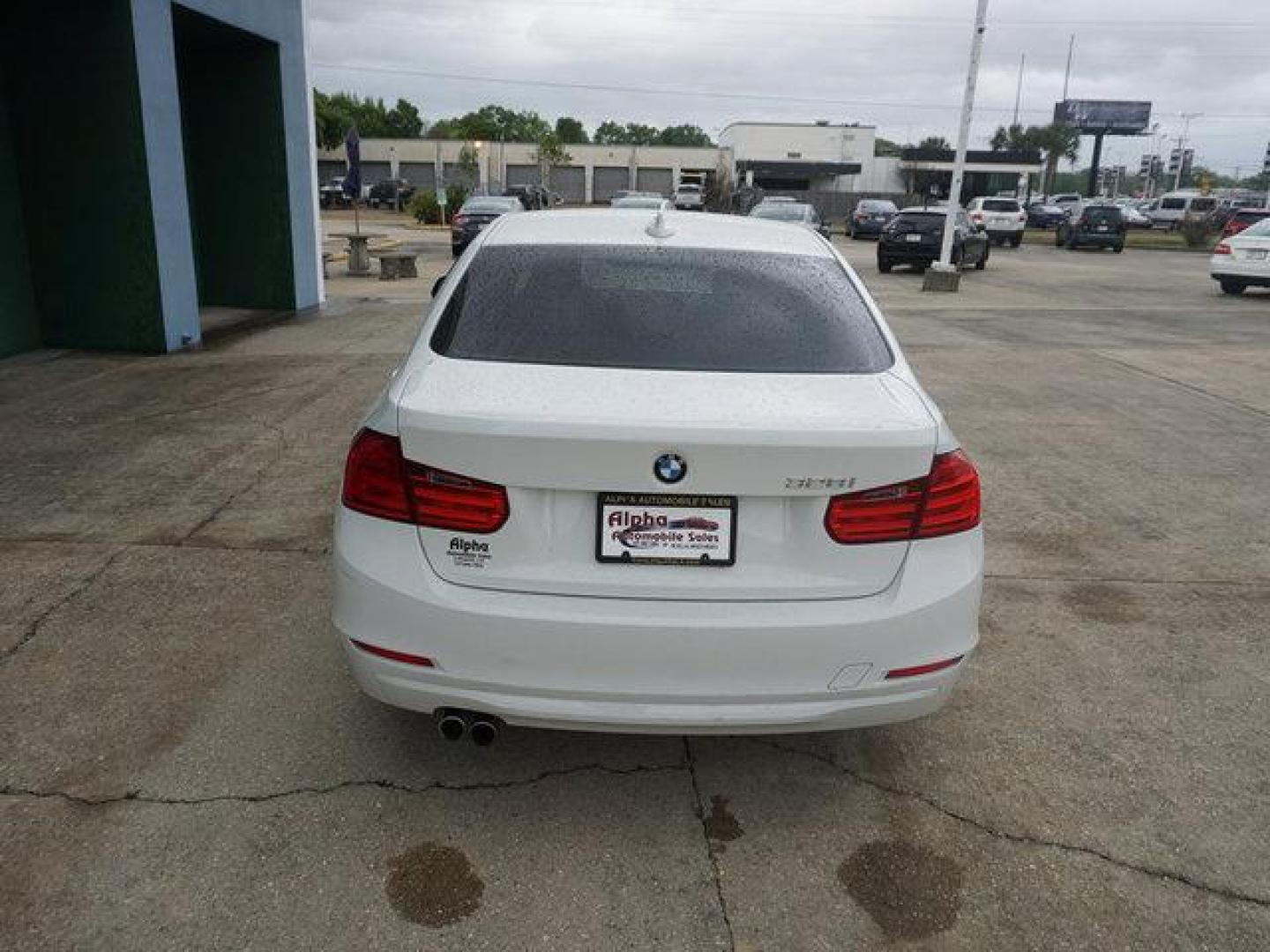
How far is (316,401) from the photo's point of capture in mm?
8352

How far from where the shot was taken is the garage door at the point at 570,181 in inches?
3275

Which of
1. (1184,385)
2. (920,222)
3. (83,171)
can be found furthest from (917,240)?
(83,171)

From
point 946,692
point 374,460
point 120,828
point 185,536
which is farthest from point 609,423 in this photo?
point 185,536

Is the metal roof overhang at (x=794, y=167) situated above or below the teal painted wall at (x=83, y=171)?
above

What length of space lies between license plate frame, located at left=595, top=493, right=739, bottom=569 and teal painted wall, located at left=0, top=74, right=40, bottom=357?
967 centimetres

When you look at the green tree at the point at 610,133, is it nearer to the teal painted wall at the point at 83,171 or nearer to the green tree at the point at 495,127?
the green tree at the point at 495,127

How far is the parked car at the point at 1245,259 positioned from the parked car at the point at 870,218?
1894cm

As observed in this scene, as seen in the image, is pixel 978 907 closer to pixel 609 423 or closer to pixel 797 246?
pixel 609 423

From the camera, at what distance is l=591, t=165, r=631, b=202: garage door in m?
84.4

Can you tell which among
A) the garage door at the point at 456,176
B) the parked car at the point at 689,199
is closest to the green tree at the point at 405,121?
the garage door at the point at 456,176

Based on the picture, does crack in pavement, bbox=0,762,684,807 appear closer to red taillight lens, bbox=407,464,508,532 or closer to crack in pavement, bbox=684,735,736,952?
crack in pavement, bbox=684,735,736,952

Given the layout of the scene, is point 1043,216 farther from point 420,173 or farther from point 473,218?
point 420,173

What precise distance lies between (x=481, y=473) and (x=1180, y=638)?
3.35 metres

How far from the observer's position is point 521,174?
8338 cm
